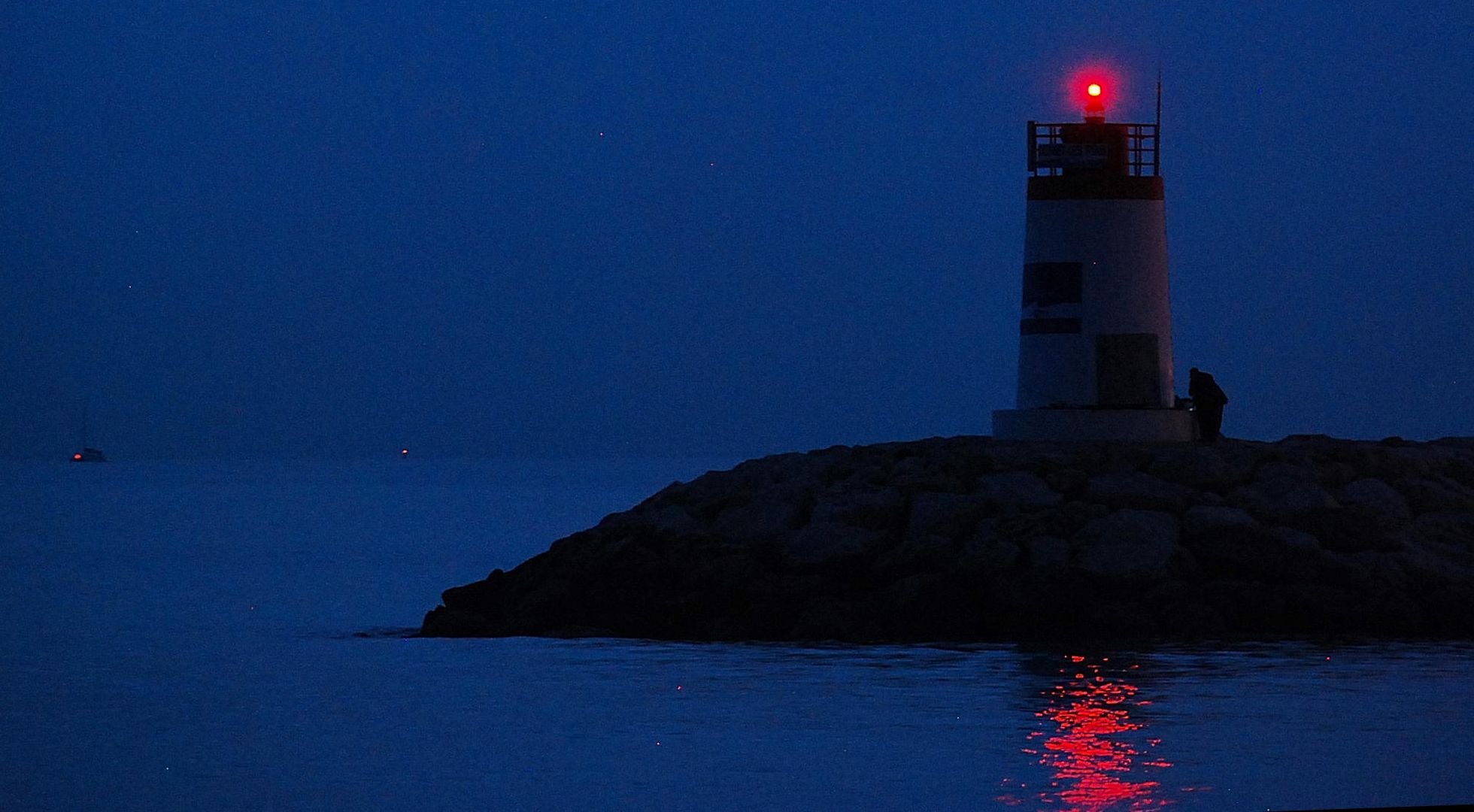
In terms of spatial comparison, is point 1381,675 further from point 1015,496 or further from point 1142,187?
point 1142,187

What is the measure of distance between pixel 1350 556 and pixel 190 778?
35.1 feet

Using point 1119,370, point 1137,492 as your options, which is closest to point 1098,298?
point 1119,370

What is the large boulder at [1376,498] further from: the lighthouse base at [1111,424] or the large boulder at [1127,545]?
the large boulder at [1127,545]

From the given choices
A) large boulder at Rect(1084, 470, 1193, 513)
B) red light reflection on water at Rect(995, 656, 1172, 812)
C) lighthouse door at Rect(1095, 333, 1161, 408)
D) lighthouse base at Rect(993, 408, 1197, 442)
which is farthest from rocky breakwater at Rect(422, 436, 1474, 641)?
red light reflection on water at Rect(995, 656, 1172, 812)

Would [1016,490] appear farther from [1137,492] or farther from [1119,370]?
[1119,370]

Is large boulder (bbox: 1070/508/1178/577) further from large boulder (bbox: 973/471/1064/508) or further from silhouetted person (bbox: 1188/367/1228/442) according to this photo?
silhouetted person (bbox: 1188/367/1228/442)

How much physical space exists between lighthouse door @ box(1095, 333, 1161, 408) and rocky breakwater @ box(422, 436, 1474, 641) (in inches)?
30.0

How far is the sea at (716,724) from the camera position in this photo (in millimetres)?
13477

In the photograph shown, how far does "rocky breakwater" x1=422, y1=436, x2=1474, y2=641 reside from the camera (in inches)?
742

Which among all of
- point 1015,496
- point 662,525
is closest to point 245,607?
point 662,525

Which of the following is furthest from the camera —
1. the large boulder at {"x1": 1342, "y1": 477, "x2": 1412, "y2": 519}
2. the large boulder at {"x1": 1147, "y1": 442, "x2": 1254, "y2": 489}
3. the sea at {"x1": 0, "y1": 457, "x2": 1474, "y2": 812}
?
the large boulder at {"x1": 1147, "y1": 442, "x2": 1254, "y2": 489}

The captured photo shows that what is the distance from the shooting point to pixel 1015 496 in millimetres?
20016

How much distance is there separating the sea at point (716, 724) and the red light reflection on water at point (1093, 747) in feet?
0.11

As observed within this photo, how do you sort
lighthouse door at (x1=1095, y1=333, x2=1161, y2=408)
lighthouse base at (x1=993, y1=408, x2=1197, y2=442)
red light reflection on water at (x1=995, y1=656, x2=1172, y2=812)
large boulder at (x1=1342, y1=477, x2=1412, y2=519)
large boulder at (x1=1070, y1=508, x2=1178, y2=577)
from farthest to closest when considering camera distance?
lighthouse door at (x1=1095, y1=333, x2=1161, y2=408)
lighthouse base at (x1=993, y1=408, x2=1197, y2=442)
large boulder at (x1=1342, y1=477, x2=1412, y2=519)
large boulder at (x1=1070, y1=508, x2=1178, y2=577)
red light reflection on water at (x1=995, y1=656, x2=1172, y2=812)
